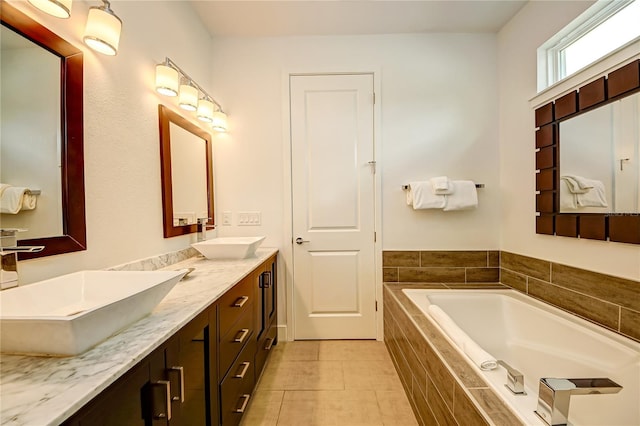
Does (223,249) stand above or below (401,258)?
above

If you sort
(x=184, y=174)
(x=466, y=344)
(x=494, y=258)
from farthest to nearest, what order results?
1. (x=494, y=258)
2. (x=184, y=174)
3. (x=466, y=344)

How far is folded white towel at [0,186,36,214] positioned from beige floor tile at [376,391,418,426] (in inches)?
74.2

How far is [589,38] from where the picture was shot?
5.49 ft

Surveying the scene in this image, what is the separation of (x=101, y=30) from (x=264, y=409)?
2.05 meters

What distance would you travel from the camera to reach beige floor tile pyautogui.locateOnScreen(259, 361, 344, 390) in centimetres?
183

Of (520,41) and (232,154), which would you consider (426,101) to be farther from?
(232,154)

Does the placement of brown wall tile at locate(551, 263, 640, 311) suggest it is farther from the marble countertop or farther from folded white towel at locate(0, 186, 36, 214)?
folded white towel at locate(0, 186, 36, 214)

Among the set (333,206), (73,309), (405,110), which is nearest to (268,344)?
(333,206)

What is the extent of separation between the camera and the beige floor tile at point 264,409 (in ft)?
5.04

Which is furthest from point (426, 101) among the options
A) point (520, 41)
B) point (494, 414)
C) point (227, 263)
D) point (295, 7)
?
point (494, 414)

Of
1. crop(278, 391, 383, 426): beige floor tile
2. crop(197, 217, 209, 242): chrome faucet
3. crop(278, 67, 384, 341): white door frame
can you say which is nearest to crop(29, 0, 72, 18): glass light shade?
crop(197, 217, 209, 242): chrome faucet

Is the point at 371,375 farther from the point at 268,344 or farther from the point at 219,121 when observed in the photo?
the point at 219,121

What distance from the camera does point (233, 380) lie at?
1.33 meters

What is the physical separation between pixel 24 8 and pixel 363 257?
232 centimetres
